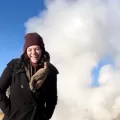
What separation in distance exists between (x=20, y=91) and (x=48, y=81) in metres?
0.47

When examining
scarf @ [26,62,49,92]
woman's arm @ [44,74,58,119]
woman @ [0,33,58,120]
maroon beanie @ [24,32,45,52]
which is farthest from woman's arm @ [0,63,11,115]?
woman's arm @ [44,74,58,119]

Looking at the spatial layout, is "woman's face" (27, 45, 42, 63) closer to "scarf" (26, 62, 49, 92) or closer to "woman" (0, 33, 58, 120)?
"woman" (0, 33, 58, 120)

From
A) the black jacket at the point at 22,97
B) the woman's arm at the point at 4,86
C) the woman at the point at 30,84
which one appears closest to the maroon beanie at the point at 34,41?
the woman at the point at 30,84

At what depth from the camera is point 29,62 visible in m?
5.23

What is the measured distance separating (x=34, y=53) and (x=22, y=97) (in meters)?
0.64

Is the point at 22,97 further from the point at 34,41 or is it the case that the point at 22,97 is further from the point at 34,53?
the point at 34,41

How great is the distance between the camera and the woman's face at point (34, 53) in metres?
5.19

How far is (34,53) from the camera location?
5191 millimetres

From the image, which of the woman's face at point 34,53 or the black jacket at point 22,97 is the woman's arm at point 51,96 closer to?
the black jacket at point 22,97

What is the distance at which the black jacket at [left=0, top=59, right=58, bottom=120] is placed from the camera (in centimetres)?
509

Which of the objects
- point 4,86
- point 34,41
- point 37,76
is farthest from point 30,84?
point 34,41

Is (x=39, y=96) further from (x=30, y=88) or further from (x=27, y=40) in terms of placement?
(x=27, y=40)

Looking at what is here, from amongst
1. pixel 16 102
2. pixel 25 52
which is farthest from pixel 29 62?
pixel 16 102

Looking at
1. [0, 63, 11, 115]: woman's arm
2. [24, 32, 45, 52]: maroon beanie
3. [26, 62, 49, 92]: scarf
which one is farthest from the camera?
[24, 32, 45, 52]: maroon beanie
